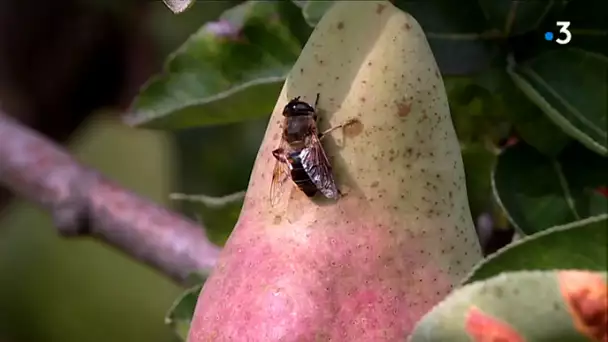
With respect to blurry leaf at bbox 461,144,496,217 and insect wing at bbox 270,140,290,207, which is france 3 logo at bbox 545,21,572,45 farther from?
insect wing at bbox 270,140,290,207

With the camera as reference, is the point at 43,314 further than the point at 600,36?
Yes

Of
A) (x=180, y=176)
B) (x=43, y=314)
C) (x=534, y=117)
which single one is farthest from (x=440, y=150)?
(x=43, y=314)

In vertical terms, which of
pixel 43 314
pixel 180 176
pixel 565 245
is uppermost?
pixel 565 245

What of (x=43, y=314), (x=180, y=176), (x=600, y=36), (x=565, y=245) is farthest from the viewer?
(x=43, y=314)

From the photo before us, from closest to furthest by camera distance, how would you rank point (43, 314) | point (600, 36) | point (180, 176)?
point (600, 36), point (180, 176), point (43, 314)

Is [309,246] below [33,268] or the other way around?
the other way around

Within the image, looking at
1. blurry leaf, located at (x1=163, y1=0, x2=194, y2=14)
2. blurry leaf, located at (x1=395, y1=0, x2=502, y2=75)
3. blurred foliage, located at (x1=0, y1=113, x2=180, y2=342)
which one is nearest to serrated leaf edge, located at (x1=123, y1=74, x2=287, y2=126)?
blurry leaf, located at (x1=395, y1=0, x2=502, y2=75)

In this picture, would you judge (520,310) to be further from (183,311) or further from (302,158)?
(183,311)

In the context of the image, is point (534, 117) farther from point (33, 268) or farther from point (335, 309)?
point (33, 268)
